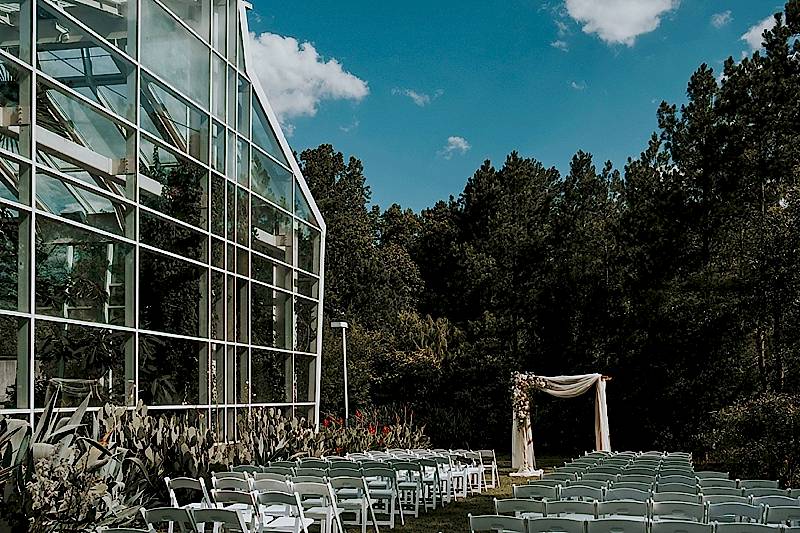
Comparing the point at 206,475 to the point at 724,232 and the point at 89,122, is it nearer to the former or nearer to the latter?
the point at 89,122

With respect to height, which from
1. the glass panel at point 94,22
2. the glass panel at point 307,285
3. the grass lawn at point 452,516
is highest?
the glass panel at point 94,22

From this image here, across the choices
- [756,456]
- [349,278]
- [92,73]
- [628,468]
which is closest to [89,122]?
[92,73]

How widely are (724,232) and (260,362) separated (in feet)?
44.1

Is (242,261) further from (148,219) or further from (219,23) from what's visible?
(219,23)

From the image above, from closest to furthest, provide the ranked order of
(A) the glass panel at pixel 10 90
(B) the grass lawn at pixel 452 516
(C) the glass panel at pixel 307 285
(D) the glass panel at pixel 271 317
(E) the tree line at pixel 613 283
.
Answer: (A) the glass panel at pixel 10 90
(B) the grass lawn at pixel 452 516
(D) the glass panel at pixel 271 317
(C) the glass panel at pixel 307 285
(E) the tree line at pixel 613 283

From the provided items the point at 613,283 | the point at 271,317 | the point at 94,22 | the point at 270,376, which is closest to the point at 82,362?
the point at 94,22

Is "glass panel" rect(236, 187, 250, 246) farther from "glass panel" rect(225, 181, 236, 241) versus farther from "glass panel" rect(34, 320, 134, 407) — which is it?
"glass panel" rect(34, 320, 134, 407)

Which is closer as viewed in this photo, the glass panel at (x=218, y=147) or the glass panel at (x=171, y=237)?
the glass panel at (x=171, y=237)

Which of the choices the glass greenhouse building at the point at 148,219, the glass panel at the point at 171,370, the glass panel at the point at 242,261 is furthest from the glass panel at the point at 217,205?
the glass panel at the point at 171,370

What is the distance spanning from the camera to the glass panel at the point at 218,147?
15.0 metres

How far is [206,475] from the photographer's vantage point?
11906mm

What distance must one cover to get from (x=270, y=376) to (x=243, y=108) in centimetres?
467

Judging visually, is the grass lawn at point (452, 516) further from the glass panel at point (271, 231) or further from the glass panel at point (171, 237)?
the glass panel at point (271, 231)

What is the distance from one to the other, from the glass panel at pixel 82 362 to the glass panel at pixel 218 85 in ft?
16.4
